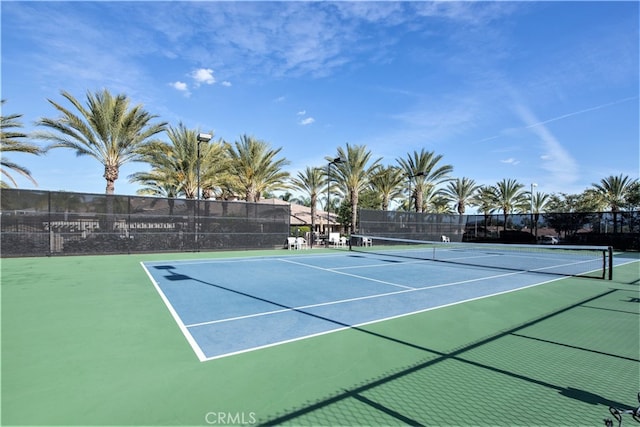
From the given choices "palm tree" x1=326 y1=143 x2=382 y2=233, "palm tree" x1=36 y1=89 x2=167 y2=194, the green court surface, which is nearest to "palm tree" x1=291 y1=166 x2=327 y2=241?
"palm tree" x1=326 y1=143 x2=382 y2=233

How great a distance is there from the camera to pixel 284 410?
307 cm

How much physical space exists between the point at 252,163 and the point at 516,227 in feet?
78.9

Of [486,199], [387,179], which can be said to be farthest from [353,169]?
[486,199]

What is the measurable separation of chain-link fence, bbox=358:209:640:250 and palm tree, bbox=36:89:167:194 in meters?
15.4

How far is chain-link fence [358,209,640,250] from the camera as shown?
24.2 metres

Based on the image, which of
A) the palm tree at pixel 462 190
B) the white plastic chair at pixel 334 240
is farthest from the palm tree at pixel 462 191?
the white plastic chair at pixel 334 240

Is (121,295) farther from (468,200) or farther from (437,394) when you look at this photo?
(468,200)

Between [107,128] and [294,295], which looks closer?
[294,295]

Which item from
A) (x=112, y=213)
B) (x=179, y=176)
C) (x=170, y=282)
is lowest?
(x=170, y=282)

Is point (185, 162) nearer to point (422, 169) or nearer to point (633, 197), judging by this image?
point (422, 169)

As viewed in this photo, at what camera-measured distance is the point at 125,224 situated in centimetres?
1708

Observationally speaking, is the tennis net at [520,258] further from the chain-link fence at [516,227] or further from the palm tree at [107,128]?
the palm tree at [107,128]

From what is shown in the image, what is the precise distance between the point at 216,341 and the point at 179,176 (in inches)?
791

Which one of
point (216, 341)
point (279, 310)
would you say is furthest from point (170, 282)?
point (216, 341)
